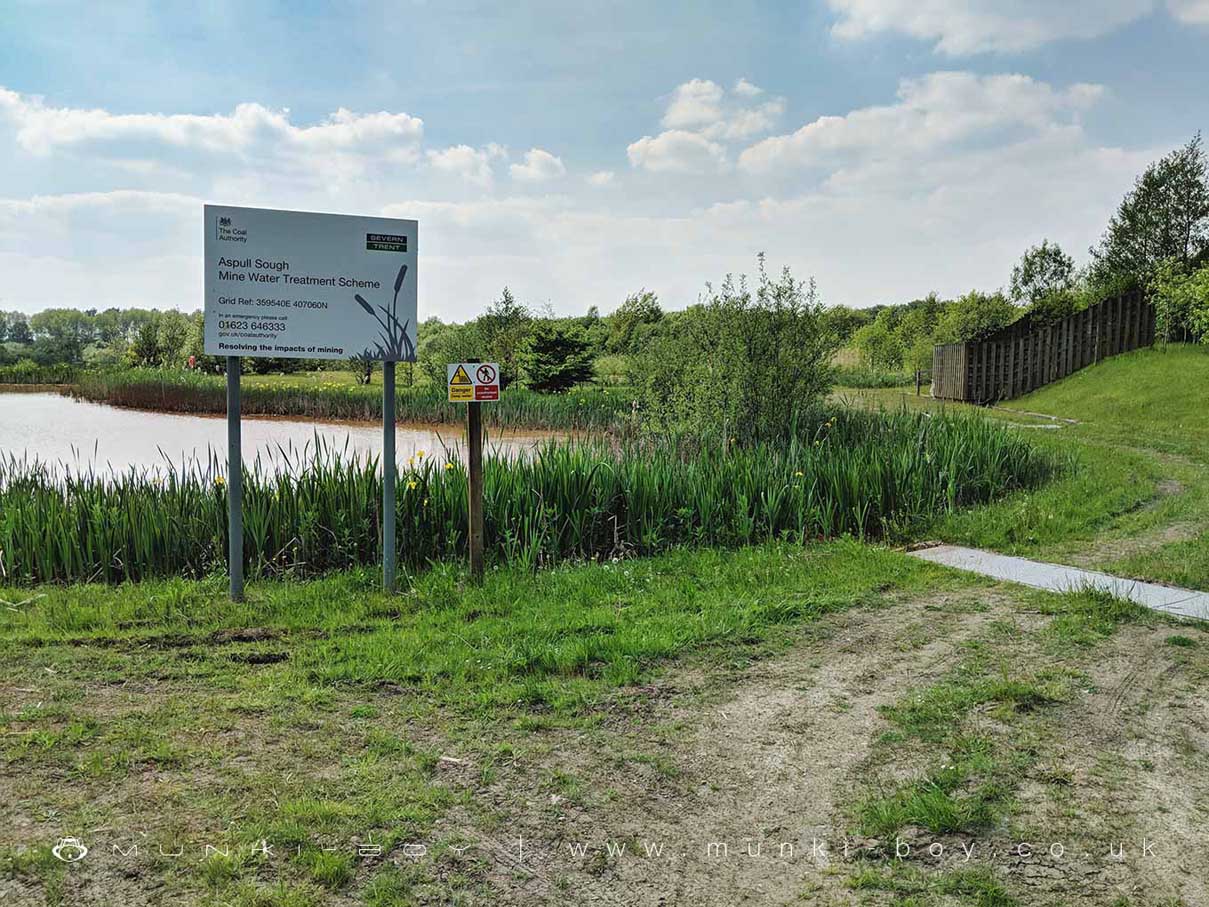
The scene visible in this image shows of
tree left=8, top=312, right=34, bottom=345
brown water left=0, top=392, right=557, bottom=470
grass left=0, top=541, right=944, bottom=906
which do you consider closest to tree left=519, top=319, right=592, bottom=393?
brown water left=0, top=392, right=557, bottom=470

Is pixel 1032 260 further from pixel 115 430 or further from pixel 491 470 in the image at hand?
pixel 491 470

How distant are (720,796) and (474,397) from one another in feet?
9.75

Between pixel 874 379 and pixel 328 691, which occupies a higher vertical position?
pixel 874 379

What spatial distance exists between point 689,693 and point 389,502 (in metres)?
2.33

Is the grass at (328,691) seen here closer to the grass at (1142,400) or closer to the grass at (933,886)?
the grass at (933,886)

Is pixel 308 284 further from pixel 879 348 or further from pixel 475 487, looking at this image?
pixel 879 348

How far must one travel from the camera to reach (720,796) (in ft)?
9.95

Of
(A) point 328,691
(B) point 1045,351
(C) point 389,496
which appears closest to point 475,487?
(C) point 389,496

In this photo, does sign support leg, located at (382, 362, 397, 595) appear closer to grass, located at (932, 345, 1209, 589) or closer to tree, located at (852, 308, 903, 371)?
grass, located at (932, 345, 1209, 589)

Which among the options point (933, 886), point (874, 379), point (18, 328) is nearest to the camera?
point (933, 886)

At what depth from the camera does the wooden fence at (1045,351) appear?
2017 cm

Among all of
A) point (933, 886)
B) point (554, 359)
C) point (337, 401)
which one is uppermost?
point (554, 359)

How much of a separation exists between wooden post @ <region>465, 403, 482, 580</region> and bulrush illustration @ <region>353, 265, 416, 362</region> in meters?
0.53

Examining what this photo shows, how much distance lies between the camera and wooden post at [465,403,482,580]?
5.38 metres
